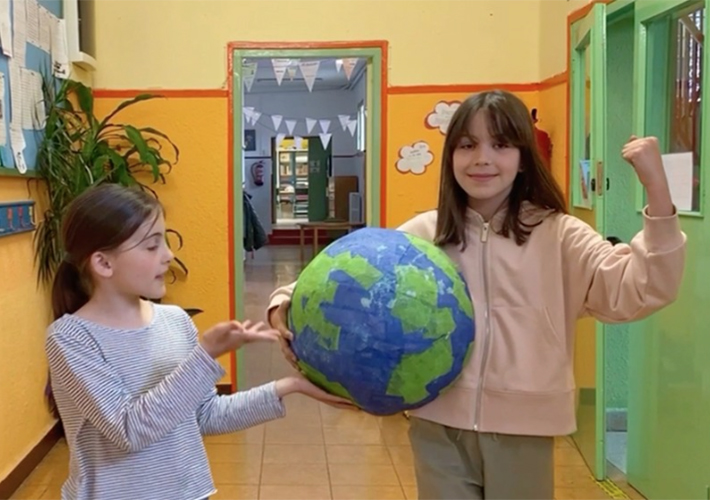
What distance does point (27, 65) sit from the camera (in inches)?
128

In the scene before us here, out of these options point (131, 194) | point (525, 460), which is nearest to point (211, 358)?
point (131, 194)

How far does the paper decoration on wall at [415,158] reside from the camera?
13.9 feet

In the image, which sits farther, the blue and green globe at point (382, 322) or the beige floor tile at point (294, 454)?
the beige floor tile at point (294, 454)

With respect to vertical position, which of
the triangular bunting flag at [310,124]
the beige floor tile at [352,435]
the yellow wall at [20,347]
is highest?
the triangular bunting flag at [310,124]

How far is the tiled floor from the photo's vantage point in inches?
121

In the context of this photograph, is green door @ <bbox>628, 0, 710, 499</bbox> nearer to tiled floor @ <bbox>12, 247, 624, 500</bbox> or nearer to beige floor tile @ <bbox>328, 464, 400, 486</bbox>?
tiled floor @ <bbox>12, 247, 624, 500</bbox>

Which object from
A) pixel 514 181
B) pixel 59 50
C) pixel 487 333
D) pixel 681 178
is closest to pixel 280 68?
pixel 59 50

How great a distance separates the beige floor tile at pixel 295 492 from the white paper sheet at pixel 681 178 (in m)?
1.77

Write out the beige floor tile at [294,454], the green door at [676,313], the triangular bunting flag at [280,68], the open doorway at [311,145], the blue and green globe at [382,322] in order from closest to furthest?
the blue and green globe at [382,322], the green door at [676,313], the beige floor tile at [294,454], the triangular bunting flag at [280,68], the open doorway at [311,145]

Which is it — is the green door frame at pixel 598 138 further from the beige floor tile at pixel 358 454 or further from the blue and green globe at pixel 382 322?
the blue and green globe at pixel 382 322

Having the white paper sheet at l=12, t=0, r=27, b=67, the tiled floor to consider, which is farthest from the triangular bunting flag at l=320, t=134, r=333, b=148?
the white paper sheet at l=12, t=0, r=27, b=67

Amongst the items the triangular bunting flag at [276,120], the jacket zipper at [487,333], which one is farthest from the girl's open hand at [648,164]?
the triangular bunting flag at [276,120]

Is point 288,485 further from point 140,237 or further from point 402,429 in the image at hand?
point 140,237

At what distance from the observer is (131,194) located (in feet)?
4.57
